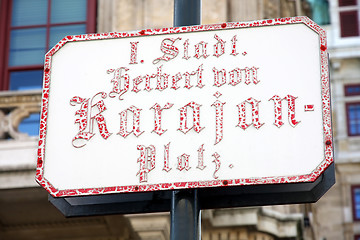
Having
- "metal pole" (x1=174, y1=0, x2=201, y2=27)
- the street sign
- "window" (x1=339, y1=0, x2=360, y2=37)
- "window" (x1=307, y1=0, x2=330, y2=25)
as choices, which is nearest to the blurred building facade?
the street sign

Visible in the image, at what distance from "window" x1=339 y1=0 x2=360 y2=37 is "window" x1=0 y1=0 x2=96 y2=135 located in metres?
24.0

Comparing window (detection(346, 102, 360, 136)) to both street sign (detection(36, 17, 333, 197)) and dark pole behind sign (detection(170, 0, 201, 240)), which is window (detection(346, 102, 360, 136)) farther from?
dark pole behind sign (detection(170, 0, 201, 240))

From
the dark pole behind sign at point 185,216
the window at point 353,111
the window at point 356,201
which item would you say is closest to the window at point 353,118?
the window at point 353,111

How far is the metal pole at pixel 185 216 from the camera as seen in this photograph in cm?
595

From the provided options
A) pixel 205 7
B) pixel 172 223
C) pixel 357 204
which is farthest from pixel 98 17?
pixel 357 204

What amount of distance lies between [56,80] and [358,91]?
28528mm

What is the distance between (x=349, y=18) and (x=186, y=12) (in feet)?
97.7

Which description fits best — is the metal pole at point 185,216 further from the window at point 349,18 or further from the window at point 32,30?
the window at point 349,18

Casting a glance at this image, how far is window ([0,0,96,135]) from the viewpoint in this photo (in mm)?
12062

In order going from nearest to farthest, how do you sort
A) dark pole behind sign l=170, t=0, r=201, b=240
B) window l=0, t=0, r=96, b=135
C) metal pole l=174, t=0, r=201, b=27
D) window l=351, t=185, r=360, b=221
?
dark pole behind sign l=170, t=0, r=201, b=240, metal pole l=174, t=0, r=201, b=27, window l=0, t=0, r=96, b=135, window l=351, t=185, r=360, b=221

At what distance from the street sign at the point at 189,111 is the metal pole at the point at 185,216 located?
77 mm

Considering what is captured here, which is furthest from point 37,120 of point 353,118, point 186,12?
point 353,118

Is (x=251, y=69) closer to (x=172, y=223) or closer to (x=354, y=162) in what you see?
(x=172, y=223)

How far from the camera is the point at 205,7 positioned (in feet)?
39.3
